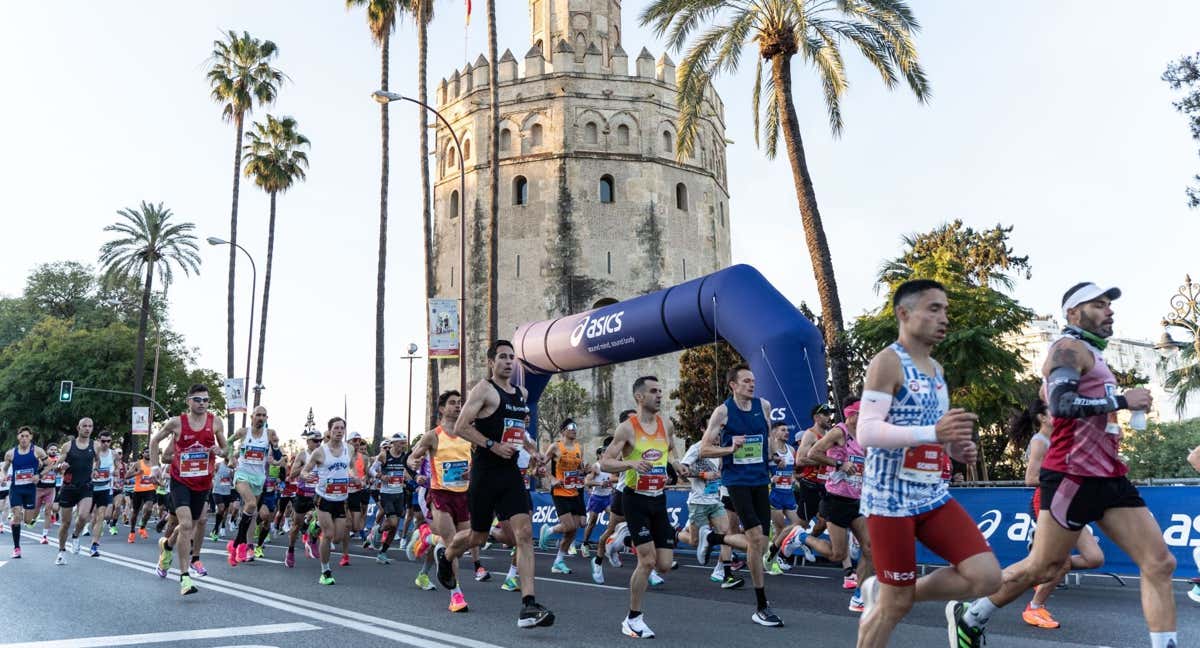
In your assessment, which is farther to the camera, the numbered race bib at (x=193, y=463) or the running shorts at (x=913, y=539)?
the numbered race bib at (x=193, y=463)

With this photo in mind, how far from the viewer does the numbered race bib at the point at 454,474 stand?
419 inches

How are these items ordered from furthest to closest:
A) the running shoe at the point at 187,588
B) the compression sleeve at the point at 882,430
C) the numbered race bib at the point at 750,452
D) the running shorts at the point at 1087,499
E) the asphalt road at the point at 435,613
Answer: the running shoe at the point at 187,588, the numbered race bib at the point at 750,452, the asphalt road at the point at 435,613, the running shorts at the point at 1087,499, the compression sleeve at the point at 882,430

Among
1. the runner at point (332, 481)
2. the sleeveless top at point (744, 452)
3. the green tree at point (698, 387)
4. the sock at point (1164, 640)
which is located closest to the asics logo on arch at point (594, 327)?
the runner at point (332, 481)

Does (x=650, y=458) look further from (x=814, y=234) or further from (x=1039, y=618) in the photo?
(x=814, y=234)

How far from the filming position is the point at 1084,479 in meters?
5.28

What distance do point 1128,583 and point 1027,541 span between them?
4.14 feet

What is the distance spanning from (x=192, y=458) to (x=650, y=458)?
5.40 meters

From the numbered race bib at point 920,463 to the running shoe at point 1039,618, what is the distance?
4.31 metres

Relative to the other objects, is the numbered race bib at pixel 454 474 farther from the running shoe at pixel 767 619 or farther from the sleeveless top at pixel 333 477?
the running shoe at pixel 767 619

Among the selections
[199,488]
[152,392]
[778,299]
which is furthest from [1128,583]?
[152,392]

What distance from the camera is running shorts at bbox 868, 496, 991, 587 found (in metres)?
4.40

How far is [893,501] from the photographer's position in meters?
4.47

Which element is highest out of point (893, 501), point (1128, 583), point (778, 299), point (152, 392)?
point (152, 392)

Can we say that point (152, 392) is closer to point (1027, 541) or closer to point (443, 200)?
point (443, 200)
